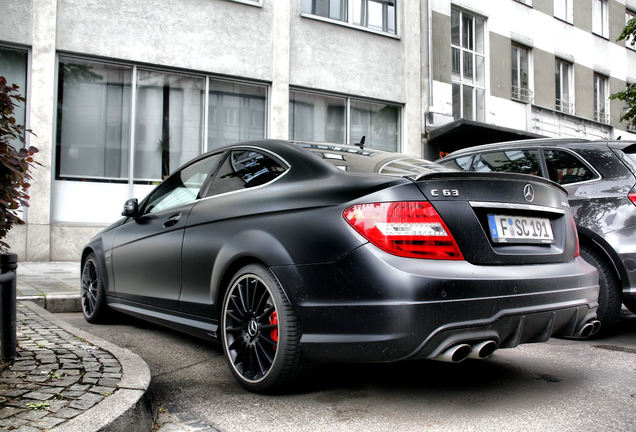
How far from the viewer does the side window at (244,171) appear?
3.57m

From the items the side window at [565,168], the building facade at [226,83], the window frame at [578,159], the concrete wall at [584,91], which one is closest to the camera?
the window frame at [578,159]

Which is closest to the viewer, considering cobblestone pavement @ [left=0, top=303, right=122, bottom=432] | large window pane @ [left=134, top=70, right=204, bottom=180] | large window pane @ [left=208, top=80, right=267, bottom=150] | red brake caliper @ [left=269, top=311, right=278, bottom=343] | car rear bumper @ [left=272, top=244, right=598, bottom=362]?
cobblestone pavement @ [left=0, top=303, right=122, bottom=432]

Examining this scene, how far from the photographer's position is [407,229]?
2768 millimetres

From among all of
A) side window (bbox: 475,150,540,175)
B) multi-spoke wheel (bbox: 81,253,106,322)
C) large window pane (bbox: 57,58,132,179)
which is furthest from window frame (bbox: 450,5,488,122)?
multi-spoke wheel (bbox: 81,253,106,322)

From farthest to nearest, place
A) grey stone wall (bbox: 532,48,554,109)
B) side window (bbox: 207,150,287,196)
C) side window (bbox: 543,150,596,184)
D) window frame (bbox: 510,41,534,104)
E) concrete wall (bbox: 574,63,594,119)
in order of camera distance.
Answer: concrete wall (bbox: 574,63,594,119) < grey stone wall (bbox: 532,48,554,109) < window frame (bbox: 510,41,534,104) < side window (bbox: 543,150,596,184) < side window (bbox: 207,150,287,196)

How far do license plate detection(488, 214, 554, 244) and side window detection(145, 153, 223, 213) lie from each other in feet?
6.76

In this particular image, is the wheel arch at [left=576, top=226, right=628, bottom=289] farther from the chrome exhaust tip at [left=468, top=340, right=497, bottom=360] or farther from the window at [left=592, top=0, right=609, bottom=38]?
the window at [left=592, top=0, right=609, bottom=38]

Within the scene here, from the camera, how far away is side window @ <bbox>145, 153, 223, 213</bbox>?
4262 mm

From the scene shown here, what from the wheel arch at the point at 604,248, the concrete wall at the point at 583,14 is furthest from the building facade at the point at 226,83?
the wheel arch at the point at 604,248

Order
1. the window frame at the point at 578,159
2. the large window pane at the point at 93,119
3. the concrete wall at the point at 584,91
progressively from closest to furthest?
the window frame at the point at 578,159 → the large window pane at the point at 93,119 → the concrete wall at the point at 584,91

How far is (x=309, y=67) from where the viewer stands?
1301 centimetres

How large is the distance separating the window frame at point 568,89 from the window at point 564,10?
144cm

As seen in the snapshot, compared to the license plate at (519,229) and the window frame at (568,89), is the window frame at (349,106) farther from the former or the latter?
the license plate at (519,229)

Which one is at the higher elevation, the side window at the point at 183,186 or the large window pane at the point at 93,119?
the large window pane at the point at 93,119
